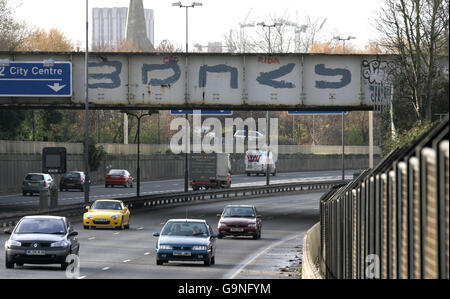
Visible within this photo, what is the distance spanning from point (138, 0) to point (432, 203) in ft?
607

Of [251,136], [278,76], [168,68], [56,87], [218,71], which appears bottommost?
[251,136]

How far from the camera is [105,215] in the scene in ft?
145

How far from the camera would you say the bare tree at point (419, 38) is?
39.5 meters

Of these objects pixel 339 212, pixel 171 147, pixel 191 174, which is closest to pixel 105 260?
pixel 339 212

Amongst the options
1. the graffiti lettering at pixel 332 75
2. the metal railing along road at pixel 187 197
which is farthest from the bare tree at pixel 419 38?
the metal railing along road at pixel 187 197

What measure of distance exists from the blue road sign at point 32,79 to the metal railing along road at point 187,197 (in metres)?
5.82

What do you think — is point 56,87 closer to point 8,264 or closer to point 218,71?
point 218,71

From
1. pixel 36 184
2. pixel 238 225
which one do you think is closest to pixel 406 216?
pixel 238 225

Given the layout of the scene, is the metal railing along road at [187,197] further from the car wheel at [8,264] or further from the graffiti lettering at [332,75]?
the car wheel at [8,264]

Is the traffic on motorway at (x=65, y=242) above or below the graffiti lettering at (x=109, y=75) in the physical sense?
below

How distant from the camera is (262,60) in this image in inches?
1977

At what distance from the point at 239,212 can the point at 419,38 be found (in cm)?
1011
